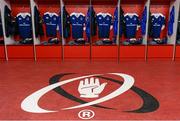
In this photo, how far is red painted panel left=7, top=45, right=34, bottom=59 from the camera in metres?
4.87

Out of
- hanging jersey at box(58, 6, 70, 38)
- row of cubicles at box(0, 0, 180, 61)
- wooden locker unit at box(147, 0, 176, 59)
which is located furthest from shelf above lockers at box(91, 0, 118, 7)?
wooden locker unit at box(147, 0, 176, 59)

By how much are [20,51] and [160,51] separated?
307 centimetres

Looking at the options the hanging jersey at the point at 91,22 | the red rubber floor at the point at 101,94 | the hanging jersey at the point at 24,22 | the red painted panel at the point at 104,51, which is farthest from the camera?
the hanging jersey at the point at 24,22

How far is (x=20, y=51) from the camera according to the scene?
16.1ft

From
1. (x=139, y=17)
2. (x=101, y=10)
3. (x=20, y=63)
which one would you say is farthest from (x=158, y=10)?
(x=20, y=63)

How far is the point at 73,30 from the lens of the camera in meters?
5.11

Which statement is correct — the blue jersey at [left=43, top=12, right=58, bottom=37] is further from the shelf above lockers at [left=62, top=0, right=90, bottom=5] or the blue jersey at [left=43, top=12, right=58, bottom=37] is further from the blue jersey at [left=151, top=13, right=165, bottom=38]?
the blue jersey at [left=151, top=13, right=165, bottom=38]

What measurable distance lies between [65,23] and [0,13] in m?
1.38

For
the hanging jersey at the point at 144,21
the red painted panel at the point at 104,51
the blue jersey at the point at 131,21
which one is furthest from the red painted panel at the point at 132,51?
the blue jersey at the point at 131,21

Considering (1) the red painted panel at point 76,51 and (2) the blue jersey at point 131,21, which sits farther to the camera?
(2) the blue jersey at point 131,21

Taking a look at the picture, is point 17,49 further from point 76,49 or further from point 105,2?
point 105,2

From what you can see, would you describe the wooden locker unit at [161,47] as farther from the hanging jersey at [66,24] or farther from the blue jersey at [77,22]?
the hanging jersey at [66,24]

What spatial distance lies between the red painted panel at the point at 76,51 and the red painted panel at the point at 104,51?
0.15 meters

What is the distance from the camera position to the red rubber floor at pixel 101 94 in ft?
8.40
